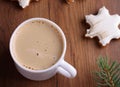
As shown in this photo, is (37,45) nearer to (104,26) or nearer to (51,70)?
(51,70)

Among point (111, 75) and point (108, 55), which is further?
point (108, 55)

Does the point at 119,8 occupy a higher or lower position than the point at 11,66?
higher

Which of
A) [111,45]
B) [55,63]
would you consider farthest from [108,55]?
[55,63]

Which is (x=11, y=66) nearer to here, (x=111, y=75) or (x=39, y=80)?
(x=39, y=80)

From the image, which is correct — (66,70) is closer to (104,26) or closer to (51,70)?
(51,70)

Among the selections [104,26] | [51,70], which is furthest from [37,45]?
[104,26]
